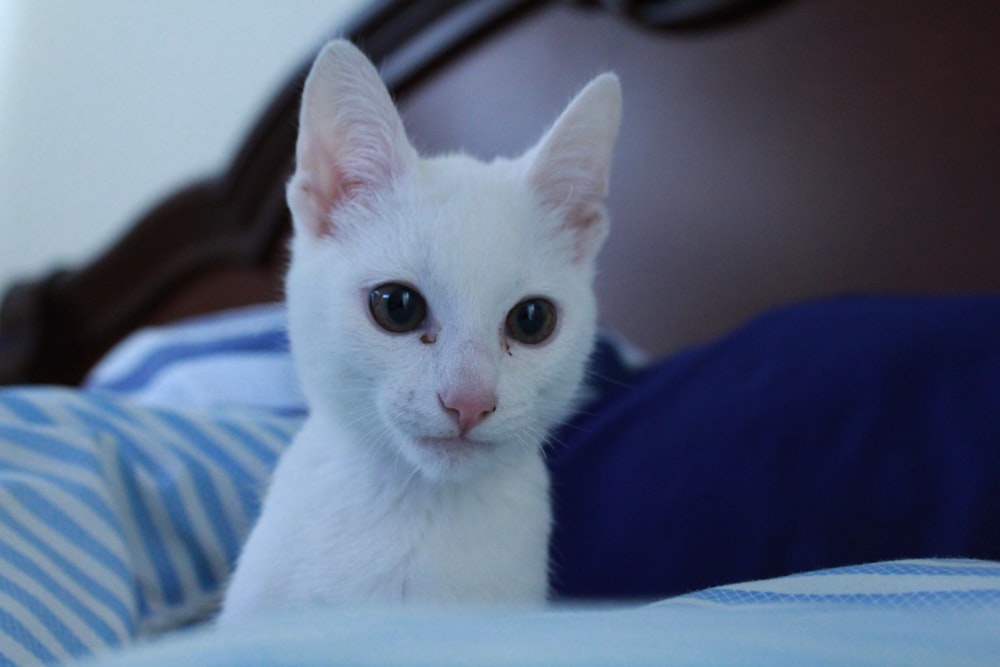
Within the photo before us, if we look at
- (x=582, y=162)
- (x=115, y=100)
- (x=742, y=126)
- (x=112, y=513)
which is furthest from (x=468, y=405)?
(x=115, y=100)

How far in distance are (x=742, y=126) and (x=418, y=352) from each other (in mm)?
898

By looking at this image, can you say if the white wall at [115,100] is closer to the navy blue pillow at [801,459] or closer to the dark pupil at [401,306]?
the navy blue pillow at [801,459]

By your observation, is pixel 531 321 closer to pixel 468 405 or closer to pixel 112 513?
pixel 468 405

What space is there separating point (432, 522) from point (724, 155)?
35.3 inches

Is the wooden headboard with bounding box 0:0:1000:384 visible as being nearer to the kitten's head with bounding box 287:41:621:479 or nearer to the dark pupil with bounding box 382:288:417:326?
the kitten's head with bounding box 287:41:621:479

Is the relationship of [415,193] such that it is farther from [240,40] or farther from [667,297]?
[240,40]

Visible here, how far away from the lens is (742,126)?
1.29 meters

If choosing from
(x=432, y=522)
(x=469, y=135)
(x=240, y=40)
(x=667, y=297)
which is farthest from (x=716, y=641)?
(x=240, y=40)

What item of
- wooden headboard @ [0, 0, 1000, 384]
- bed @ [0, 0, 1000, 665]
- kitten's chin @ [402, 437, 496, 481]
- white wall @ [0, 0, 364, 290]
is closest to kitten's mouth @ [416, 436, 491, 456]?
kitten's chin @ [402, 437, 496, 481]

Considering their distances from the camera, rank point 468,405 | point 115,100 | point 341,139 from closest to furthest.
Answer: point 468,405 → point 341,139 → point 115,100

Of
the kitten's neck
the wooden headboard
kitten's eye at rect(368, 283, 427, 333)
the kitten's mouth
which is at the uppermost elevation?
the wooden headboard

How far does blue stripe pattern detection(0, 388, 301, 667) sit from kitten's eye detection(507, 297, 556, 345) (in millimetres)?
381

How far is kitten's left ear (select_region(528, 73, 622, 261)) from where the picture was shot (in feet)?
2.01

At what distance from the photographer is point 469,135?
156cm
